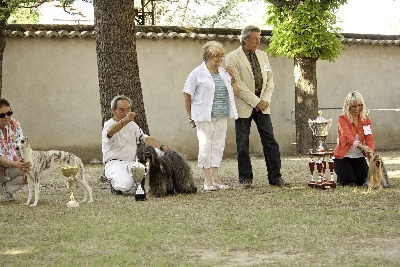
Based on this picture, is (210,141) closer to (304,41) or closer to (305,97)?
(304,41)

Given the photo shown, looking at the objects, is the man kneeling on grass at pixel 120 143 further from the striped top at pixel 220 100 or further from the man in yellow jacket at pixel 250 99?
the man in yellow jacket at pixel 250 99

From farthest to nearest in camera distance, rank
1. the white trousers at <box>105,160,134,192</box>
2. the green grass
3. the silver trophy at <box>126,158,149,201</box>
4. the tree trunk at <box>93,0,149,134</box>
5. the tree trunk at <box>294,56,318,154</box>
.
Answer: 1. the tree trunk at <box>294,56,318,154</box>
2. the tree trunk at <box>93,0,149,134</box>
3. the white trousers at <box>105,160,134,192</box>
4. the silver trophy at <box>126,158,149,201</box>
5. the green grass

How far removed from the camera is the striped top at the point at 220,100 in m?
8.65

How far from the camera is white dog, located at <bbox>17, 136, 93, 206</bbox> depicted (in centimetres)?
763

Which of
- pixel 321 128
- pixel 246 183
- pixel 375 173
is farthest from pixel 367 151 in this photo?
pixel 246 183

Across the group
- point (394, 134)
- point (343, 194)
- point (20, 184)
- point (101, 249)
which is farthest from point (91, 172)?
point (394, 134)

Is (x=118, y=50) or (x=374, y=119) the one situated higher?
(x=118, y=50)

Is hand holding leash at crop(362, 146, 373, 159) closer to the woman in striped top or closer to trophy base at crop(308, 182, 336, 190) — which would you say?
trophy base at crop(308, 182, 336, 190)

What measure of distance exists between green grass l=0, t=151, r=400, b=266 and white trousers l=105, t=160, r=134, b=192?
188 mm

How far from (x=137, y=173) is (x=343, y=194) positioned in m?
2.13

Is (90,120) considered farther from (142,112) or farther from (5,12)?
(142,112)

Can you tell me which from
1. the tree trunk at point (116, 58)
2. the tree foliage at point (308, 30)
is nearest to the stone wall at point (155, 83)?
the tree foliage at point (308, 30)

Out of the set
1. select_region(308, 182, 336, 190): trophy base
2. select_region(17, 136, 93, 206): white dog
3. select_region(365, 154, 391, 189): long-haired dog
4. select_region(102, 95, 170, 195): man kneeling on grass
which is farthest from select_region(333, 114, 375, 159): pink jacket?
select_region(17, 136, 93, 206): white dog

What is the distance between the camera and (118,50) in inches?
408
